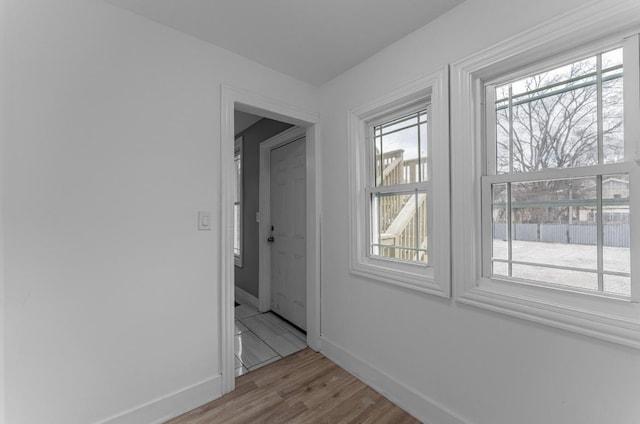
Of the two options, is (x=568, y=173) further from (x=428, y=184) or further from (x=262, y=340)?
(x=262, y=340)

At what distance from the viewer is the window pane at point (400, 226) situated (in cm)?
185

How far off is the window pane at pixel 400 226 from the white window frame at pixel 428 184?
6cm

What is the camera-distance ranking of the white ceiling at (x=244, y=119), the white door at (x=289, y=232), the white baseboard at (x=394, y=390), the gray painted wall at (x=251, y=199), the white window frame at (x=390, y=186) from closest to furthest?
1. the white baseboard at (x=394, y=390)
2. the white window frame at (x=390, y=186)
3. the white door at (x=289, y=232)
4. the white ceiling at (x=244, y=119)
5. the gray painted wall at (x=251, y=199)

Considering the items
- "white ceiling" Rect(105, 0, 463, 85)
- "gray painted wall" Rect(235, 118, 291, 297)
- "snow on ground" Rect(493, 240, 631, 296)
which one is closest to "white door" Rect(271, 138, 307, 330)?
"gray painted wall" Rect(235, 118, 291, 297)

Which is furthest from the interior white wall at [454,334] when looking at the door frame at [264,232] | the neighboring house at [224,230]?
the door frame at [264,232]

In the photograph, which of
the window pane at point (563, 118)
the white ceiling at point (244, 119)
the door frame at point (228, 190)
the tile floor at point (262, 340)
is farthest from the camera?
the white ceiling at point (244, 119)

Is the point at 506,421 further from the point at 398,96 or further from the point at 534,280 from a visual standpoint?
the point at 398,96

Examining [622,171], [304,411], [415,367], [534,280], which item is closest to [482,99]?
[622,171]

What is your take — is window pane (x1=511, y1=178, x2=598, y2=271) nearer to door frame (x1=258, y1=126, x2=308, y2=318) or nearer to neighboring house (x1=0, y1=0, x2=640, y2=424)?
neighboring house (x1=0, y1=0, x2=640, y2=424)

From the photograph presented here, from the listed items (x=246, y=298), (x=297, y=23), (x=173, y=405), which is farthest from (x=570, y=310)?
(x=246, y=298)

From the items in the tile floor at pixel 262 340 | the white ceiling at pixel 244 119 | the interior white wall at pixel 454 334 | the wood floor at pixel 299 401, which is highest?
the white ceiling at pixel 244 119

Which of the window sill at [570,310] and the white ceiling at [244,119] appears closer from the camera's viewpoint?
the window sill at [570,310]

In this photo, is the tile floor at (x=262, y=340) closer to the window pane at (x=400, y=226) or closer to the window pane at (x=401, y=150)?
the window pane at (x=400, y=226)

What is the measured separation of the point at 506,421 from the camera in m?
1.34
